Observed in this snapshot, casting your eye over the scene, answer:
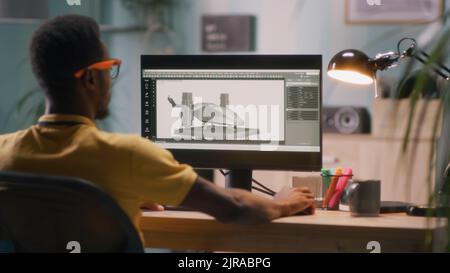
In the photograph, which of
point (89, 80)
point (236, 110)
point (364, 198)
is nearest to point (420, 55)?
point (364, 198)

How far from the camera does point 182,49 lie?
16.9ft

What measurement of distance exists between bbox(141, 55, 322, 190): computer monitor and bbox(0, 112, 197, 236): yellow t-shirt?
0.61 meters

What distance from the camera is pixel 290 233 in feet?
6.46

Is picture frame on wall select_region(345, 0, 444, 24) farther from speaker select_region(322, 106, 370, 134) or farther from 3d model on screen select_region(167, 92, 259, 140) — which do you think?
3d model on screen select_region(167, 92, 259, 140)

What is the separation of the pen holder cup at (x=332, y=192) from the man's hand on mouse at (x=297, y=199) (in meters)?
0.11

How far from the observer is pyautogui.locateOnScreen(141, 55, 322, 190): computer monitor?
2273mm

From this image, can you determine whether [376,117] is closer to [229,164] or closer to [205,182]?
[229,164]

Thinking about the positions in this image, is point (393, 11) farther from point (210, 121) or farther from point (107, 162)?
point (107, 162)

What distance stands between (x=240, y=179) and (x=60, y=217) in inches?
34.6

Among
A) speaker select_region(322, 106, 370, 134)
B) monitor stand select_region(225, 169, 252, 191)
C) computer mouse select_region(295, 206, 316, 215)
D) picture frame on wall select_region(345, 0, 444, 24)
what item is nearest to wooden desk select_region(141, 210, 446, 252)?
computer mouse select_region(295, 206, 316, 215)

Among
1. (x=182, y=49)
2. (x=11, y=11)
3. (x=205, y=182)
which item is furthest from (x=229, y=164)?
(x=182, y=49)

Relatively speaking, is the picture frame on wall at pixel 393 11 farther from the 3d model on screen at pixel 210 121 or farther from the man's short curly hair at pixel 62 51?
the man's short curly hair at pixel 62 51

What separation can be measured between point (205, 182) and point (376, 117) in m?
2.76

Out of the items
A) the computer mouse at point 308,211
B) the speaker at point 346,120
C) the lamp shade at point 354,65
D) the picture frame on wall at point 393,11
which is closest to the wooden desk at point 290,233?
the computer mouse at point 308,211
